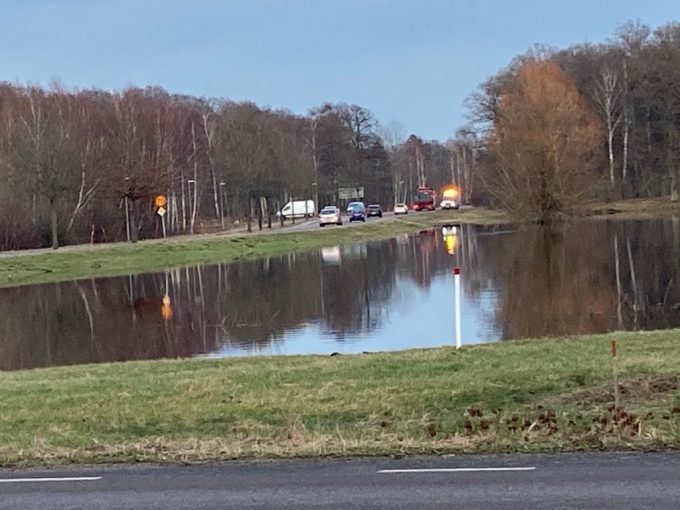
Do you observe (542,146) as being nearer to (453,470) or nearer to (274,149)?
(274,149)

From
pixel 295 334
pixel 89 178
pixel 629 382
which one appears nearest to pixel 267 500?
pixel 629 382

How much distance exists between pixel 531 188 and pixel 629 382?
195 feet

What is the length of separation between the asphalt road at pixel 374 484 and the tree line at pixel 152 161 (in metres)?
48.5

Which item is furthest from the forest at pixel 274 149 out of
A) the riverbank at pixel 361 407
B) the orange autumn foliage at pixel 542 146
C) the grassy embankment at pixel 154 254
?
the riverbank at pixel 361 407

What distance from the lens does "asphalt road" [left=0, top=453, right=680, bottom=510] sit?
6645 millimetres

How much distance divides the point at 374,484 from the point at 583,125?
69.0m

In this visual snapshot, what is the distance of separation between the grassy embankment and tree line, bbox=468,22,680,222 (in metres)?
11.7

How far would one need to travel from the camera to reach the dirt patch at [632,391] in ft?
33.9

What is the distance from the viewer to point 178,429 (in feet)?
33.8

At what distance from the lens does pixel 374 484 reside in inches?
287

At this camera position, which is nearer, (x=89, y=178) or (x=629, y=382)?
(x=629, y=382)

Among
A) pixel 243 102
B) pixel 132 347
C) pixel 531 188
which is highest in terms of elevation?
pixel 243 102

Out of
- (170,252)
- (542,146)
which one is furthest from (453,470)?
(542,146)

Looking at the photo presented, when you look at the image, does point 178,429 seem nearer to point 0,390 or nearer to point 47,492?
point 47,492
